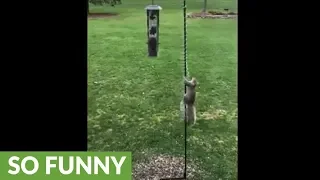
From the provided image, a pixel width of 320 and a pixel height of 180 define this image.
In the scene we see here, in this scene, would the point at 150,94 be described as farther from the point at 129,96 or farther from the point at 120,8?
the point at 120,8

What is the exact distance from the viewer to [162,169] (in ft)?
10.6

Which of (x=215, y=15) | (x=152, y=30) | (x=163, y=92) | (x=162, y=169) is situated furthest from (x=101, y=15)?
(x=152, y=30)

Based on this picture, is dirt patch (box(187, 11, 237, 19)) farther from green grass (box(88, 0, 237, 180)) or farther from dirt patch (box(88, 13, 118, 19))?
dirt patch (box(88, 13, 118, 19))

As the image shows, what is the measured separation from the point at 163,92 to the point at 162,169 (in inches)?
90.2

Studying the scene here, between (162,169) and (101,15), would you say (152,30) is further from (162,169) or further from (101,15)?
(101,15)

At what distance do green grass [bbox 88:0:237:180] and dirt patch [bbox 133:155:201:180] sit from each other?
9 centimetres

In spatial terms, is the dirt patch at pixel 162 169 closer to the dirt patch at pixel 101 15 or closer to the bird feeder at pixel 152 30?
the bird feeder at pixel 152 30

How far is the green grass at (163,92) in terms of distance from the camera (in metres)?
3.86

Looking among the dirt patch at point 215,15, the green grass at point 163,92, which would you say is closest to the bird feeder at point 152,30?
the green grass at point 163,92

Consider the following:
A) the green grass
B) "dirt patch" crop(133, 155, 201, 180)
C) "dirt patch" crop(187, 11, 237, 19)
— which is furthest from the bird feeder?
"dirt patch" crop(187, 11, 237, 19)

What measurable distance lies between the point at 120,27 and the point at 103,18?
1299mm

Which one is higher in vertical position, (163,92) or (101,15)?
(101,15)

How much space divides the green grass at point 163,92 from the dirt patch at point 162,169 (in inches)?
3.6
